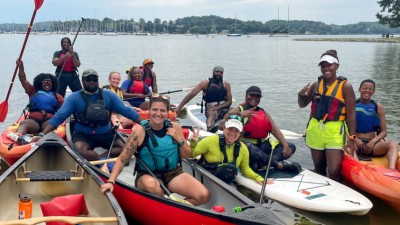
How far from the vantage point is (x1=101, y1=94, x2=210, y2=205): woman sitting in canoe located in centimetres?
525

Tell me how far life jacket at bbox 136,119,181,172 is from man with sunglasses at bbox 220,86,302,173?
1800 millimetres

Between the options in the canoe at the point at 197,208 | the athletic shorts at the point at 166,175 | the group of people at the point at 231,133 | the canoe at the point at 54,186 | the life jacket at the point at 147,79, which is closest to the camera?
the canoe at the point at 197,208

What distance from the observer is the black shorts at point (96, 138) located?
7.17 m

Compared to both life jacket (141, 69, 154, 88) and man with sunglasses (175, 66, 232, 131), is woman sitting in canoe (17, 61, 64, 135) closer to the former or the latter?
man with sunglasses (175, 66, 232, 131)

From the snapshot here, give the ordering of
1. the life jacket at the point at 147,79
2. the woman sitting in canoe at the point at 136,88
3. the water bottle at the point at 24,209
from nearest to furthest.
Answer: the water bottle at the point at 24,209 → the woman sitting in canoe at the point at 136,88 → the life jacket at the point at 147,79

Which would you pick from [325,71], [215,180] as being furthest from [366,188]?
[215,180]

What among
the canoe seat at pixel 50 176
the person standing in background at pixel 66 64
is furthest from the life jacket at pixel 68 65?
the canoe seat at pixel 50 176

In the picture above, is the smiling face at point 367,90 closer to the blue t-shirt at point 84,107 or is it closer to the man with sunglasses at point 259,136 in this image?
the man with sunglasses at point 259,136

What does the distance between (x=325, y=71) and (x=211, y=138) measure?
2008 millimetres

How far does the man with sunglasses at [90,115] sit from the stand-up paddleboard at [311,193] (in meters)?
2.23

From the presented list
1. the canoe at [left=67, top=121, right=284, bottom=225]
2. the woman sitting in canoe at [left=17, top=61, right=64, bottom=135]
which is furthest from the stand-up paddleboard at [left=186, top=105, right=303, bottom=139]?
the canoe at [left=67, top=121, right=284, bottom=225]

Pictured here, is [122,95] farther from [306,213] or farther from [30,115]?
[306,213]

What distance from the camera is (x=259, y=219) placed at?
457cm

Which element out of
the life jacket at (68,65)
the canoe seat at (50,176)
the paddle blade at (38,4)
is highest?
the paddle blade at (38,4)
